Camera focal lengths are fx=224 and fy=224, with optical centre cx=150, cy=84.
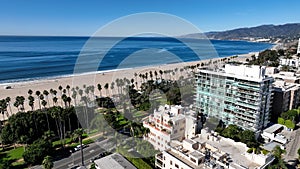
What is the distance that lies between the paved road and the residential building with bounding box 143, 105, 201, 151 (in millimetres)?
6154

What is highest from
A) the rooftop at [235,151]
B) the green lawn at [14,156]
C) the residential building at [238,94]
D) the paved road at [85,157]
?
the residential building at [238,94]

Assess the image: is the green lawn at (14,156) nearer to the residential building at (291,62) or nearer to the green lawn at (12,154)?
the green lawn at (12,154)

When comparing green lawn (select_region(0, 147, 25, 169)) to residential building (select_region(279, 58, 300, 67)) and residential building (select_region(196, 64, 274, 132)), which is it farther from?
residential building (select_region(279, 58, 300, 67))

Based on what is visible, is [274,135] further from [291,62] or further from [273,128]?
[291,62]

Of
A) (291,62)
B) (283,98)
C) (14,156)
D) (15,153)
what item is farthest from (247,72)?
(291,62)

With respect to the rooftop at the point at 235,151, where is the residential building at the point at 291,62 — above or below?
above

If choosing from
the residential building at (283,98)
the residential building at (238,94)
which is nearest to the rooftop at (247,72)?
the residential building at (238,94)

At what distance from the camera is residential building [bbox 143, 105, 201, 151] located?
26438 millimetres

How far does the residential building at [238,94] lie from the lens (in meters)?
29.7

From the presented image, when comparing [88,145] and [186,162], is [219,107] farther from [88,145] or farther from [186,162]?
[88,145]

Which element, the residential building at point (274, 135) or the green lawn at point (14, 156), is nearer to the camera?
the green lawn at point (14, 156)

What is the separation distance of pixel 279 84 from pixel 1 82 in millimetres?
67845

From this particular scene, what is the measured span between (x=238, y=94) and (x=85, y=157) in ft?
71.3

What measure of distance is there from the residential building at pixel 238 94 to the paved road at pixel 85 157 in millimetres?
16879
